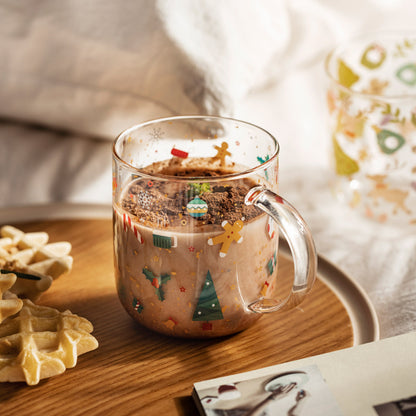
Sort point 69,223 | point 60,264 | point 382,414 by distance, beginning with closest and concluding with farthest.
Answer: point 382,414
point 60,264
point 69,223

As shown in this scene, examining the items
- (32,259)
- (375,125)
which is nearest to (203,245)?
(32,259)

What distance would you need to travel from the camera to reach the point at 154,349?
0.63 m

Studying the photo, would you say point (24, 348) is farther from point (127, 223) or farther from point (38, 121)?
point (38, 121)

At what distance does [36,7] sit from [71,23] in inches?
2.5

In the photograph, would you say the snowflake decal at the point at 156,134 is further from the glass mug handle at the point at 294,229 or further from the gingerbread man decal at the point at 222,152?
the glass mug handle at the point at 294,229

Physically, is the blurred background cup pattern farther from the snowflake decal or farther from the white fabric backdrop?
the snowflake decal

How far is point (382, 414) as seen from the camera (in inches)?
20.4

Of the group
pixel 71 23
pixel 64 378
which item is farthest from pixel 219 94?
pixel 64 378

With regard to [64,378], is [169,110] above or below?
above

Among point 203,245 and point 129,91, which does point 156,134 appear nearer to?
point 203,245

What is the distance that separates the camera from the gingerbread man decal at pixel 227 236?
0.57 meters

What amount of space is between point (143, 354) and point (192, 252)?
126mm

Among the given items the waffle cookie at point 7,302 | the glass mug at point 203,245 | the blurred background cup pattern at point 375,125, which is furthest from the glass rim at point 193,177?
the blurred background cup pattern at point 375,125

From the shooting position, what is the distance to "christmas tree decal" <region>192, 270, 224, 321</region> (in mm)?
588
